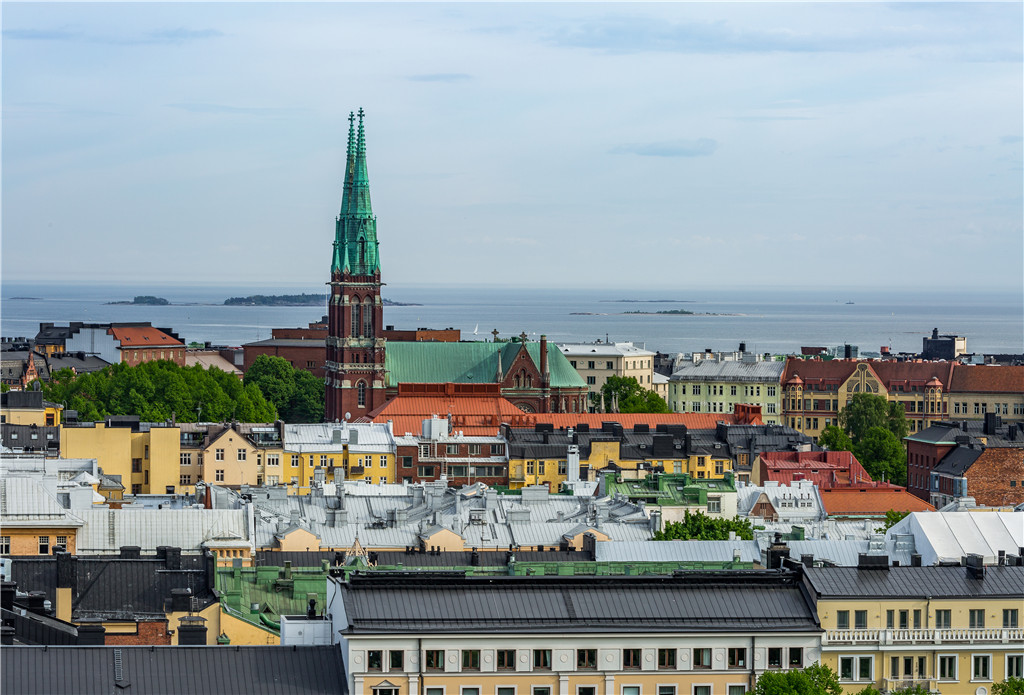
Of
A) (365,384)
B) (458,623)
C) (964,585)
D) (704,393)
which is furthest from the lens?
(704,393)

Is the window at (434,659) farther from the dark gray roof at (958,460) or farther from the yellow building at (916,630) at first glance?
the dark gray roof at (958,460)

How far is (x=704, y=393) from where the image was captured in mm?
161500

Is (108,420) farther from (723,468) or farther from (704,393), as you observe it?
(704,393)

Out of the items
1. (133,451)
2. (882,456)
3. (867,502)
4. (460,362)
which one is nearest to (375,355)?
(460,362)

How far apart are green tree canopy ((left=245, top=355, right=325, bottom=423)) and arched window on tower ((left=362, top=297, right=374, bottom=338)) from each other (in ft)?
40.5

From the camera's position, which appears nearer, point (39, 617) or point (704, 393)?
point (39, 617)

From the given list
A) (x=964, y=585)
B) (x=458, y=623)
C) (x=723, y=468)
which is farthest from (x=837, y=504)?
(x=458, y=623)

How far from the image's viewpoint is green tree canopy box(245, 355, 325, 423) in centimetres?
15675

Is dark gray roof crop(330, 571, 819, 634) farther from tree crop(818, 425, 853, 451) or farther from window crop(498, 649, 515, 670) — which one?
tree crop(818, 425, 853, 451)

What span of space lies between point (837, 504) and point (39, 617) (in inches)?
1875

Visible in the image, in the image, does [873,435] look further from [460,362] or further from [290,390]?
[290,390]

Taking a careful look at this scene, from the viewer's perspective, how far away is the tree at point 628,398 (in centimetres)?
14388

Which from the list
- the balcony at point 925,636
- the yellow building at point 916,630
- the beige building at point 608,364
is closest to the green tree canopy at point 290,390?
the beige building at point 608,364

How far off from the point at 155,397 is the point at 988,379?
55.3 m
